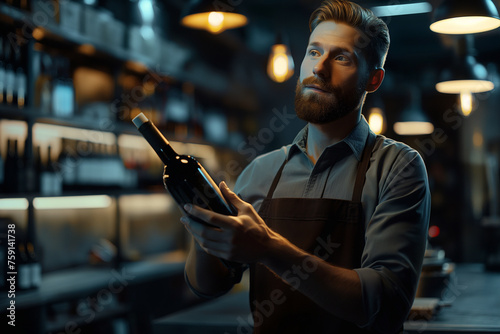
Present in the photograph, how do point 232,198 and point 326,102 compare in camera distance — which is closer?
point 232,198

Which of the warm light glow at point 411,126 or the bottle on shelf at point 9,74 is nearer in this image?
the bottle on shelf at point 9,74

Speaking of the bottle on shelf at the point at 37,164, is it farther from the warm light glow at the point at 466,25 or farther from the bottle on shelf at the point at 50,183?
the warm light glow at the point at 466,25

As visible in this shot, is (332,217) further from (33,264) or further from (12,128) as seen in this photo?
(12,128)

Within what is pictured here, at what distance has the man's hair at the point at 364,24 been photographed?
1172mm

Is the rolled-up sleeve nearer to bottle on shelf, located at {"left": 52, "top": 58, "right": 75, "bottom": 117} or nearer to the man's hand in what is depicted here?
the man's hand

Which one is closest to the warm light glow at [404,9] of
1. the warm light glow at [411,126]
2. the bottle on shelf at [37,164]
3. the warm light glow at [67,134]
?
the warm light glow at [411,126]

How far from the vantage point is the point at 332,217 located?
1180 mm

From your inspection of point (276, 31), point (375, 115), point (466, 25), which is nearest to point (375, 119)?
point (375, 115)

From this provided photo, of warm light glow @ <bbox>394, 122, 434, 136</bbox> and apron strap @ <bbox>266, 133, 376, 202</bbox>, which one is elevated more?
warm light glow @ <bbox>394, 122, 434, 136</bbox>

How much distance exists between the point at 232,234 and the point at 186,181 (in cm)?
16

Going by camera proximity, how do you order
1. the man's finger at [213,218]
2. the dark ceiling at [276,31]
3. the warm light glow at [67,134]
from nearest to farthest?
1. the man's finger at [213,218]
2. the warm light glow at [67,134]
3. the dark ceiling at [276,31]

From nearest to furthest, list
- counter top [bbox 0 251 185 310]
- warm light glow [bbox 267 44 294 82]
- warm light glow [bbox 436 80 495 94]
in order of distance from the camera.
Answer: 1. counter top [bbox 0 251 185 310]
2. warm light glow [bbox 267 44 294 82]
3. warm light glow [bbox 436 80 495 94]

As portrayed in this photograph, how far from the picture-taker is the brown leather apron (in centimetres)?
116

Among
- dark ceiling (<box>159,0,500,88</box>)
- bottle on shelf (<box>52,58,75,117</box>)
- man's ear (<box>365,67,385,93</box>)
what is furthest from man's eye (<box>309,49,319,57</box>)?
dark ceiling (<box>159,0,500,88</box>)
